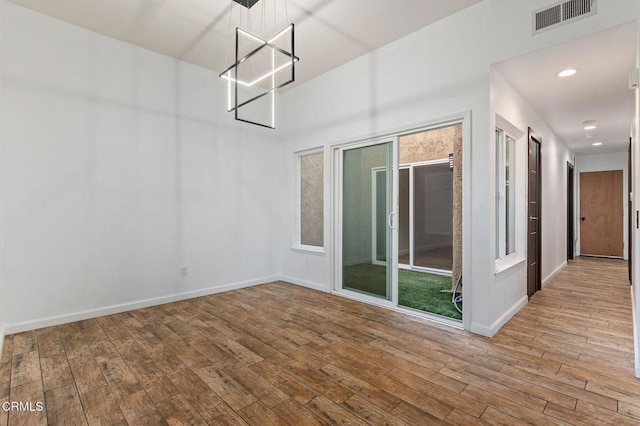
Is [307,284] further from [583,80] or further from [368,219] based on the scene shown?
[583,80]

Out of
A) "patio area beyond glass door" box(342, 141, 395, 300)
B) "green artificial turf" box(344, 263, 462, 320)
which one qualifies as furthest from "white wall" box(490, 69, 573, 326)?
"patio area beyond glass door" box(342, 141, 395, 300)

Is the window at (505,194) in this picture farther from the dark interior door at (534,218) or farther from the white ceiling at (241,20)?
the white ceiling at (241,20)

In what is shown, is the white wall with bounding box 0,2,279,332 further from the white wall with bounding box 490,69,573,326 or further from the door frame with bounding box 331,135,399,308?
the white wall with bounding box 490,69,573,326

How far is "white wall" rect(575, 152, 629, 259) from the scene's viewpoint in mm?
7418

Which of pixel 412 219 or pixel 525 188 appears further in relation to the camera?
pixel 412 219

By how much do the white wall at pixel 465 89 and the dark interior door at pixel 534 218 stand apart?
1196mm

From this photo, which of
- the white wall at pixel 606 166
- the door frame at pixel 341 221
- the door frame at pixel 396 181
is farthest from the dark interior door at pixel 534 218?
the white wall at pixel 606 166

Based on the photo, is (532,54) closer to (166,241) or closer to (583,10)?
(583,10)

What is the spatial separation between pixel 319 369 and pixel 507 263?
2574mm

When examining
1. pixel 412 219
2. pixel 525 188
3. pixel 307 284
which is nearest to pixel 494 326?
pixel 525 188

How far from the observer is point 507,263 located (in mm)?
3555

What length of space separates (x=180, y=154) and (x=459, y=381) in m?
4.09

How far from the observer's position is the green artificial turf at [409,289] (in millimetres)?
3766
